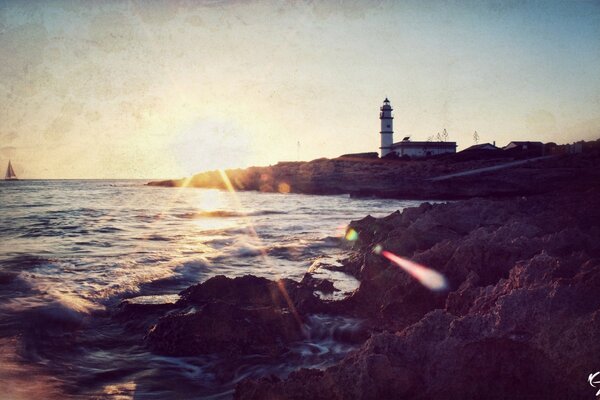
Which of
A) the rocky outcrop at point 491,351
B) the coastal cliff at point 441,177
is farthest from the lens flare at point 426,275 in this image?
the coastal cliff at point 441,177

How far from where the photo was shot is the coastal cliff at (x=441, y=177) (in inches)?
1199

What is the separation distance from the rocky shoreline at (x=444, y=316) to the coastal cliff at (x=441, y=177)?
13061 mm

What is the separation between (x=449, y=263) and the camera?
5.35 metres

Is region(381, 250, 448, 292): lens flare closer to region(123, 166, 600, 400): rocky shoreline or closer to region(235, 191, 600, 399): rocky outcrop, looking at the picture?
region(123, 166, 600, 400): rocky shoreline

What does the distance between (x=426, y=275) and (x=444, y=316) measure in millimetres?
2500

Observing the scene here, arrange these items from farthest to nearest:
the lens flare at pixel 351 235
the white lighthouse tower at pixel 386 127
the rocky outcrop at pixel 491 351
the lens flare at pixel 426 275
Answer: the white lighthouse tower at pixel 386 127 < the lens flare at pixel 351 235 < the lens flare at pixel 426 275 < the rocky outcrop at pixel 491 351

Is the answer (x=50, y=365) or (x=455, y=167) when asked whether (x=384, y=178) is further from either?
(x=50, y=365)

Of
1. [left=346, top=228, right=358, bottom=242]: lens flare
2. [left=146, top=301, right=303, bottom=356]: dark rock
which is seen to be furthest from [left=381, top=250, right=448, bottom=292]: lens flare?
[left=346, top=228, right=358, bottom=242]: lens flare

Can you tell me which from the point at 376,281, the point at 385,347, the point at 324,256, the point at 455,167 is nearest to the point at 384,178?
the point at 455,167

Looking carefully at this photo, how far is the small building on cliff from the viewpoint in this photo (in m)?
68.2

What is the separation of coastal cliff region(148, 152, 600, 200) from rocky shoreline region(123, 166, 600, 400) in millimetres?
13061

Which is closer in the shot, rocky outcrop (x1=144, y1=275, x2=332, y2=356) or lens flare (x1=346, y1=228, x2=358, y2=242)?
rocky outcrop (x1=144, y1=275, x2=332, y2=356)

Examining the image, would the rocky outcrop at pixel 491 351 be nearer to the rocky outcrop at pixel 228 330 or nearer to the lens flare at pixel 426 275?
the lens flare at pixel 426 275

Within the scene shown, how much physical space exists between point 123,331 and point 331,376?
385 centimetres
